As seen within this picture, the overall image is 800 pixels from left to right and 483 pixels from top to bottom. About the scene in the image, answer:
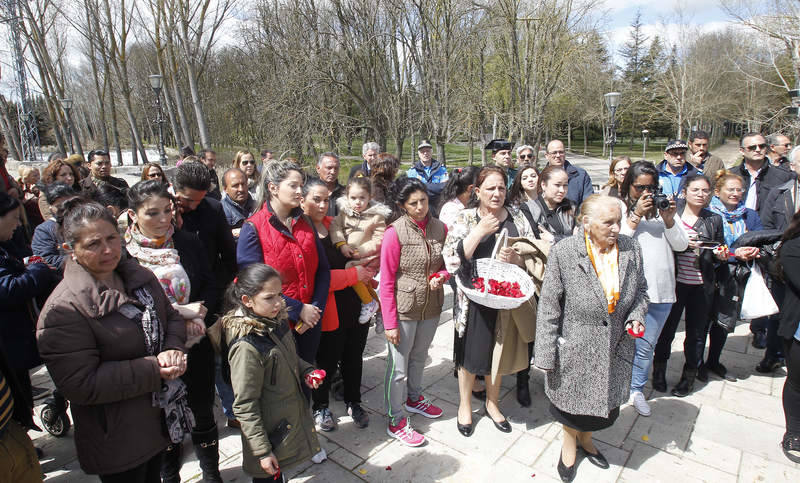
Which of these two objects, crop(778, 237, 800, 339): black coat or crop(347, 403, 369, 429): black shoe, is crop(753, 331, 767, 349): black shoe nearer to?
crop(778, 237, 800, 339): black coat

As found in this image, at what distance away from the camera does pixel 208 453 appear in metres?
2.68

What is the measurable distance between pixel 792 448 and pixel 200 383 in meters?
4.06

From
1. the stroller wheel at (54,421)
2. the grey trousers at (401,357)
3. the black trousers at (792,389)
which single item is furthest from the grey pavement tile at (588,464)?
the stroller wheel at (54,421)

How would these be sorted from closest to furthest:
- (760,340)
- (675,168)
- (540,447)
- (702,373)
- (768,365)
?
1. (540,447)
2. (702,373)
3. (768,365)
4. (760,340)
5. (675,168)

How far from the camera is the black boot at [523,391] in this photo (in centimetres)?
370

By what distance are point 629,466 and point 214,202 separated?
11.5 ft

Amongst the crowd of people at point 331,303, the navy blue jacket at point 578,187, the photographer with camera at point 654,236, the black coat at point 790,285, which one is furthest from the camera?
the navy blue jacket at point 578,187

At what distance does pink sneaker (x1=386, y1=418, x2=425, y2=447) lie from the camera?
3.18 meters

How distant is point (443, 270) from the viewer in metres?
3.28

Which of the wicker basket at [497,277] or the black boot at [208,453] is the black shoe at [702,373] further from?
the black boot at [208,453]

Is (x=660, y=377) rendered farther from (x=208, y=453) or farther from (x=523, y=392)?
(x=208, y=453)

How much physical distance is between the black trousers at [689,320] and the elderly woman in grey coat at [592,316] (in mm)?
1358

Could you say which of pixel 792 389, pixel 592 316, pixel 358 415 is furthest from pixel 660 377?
pixel 358 415

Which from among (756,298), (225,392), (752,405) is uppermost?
(756,298)
